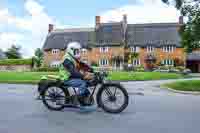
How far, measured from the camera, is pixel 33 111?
8344 millimetres

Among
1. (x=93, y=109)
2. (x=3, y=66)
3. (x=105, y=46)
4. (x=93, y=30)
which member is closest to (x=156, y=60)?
(x=105, y=46)

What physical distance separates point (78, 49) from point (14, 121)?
98.3 inches

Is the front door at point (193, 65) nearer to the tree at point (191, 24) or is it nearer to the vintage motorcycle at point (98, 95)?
the tree at point (191, 24)

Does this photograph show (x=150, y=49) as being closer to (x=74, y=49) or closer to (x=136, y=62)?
(x=136, y=62)

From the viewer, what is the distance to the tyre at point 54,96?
8336 mm

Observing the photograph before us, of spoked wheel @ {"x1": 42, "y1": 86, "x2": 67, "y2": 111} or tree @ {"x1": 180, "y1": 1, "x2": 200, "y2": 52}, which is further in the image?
tree @ {"x1": 180, "y1": 1, "x2": 200, "y2": 52}

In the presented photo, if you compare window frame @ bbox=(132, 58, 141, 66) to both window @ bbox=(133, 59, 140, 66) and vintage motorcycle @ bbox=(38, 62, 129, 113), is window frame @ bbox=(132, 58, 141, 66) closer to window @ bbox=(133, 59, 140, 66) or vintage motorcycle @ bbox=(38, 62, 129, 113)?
window @ bbox=(133, 59, 140, 66)

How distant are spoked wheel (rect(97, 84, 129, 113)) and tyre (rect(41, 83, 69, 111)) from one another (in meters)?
0.91

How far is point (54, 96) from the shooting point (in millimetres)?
8430

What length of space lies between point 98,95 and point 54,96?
1.17m

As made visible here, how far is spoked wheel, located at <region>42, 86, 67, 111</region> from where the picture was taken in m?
8.34

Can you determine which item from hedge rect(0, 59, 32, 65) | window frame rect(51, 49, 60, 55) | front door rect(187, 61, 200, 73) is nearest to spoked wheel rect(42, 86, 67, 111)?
hedge rect(0, 59, 32, 65)

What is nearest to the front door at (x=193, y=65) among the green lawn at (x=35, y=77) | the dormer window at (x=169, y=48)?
the dormer window at (x=169, y=48)

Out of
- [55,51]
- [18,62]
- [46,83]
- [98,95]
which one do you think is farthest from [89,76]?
[55,51]
